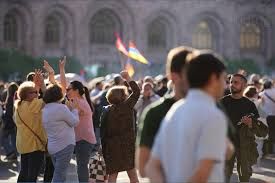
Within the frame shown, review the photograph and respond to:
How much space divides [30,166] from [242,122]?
2601 mm

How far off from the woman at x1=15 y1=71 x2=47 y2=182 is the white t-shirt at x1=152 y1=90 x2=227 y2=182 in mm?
4537

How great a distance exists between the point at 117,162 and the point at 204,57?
444cm

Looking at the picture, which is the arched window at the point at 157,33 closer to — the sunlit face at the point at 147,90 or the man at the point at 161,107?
the sunlit face at the point at 147,90

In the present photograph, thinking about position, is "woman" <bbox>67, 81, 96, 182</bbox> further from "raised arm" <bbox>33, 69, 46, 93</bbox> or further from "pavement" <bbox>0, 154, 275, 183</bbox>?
"pavement" <bbox>0, 154, 275, 183</bbox>

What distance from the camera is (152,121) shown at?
455 centimetres

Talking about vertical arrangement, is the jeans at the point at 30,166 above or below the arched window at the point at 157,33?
below

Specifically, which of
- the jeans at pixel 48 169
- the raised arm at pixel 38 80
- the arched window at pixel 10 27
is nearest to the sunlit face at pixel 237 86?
the raised arm at pixel 38 80

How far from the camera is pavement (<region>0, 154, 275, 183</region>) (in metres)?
10.6

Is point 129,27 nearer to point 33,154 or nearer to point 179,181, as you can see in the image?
point 33,154

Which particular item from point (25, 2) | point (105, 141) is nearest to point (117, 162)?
point (105, 141)

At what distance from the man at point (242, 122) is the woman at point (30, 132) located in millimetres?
2243

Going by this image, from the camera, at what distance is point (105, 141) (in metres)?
A: 7.84

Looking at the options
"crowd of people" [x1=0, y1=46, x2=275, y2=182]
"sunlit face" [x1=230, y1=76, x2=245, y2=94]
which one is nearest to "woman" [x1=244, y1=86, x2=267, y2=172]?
"crowd of people" [x1=0, y1=46, x2=275, y2=182]

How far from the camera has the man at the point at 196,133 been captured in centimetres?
340
